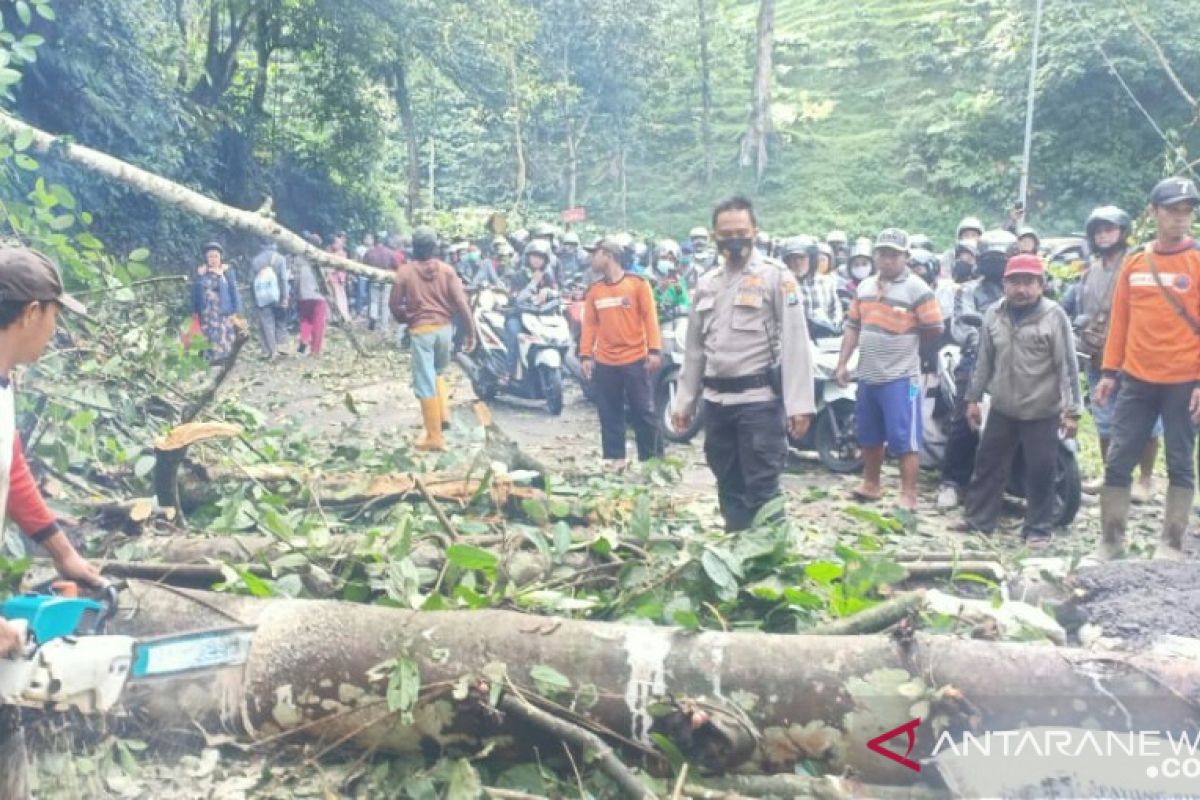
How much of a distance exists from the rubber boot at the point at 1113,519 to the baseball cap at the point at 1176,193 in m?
1.43

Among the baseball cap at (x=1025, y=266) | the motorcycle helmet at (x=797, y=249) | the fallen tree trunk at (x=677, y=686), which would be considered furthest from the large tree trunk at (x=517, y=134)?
the fallen tree trunk at (x=677, y=686)

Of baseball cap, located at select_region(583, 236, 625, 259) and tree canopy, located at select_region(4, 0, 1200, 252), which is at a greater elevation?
tree canopy, located at select_region(4, 0, 1200, 252)

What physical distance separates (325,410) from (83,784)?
8.16 meters

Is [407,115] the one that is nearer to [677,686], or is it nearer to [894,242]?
[894,242]

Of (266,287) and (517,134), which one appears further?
(517,134)

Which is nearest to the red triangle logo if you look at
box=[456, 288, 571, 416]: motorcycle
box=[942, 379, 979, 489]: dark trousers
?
box=[942, 379, 979, 489]: dark trousers

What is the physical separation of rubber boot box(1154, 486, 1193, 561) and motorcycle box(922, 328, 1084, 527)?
71cm

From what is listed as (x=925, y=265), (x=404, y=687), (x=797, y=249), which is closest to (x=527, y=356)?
(x=797, y=249)

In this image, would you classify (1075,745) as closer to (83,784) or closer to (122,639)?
(122,639)

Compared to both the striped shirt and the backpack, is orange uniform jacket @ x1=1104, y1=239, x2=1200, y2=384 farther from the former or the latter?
the backpack

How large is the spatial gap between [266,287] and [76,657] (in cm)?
1250

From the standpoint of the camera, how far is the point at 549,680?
2.91 metres

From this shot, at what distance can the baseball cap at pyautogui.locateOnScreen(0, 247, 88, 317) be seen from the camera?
105 inches

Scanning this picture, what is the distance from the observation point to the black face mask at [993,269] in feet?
24.1
